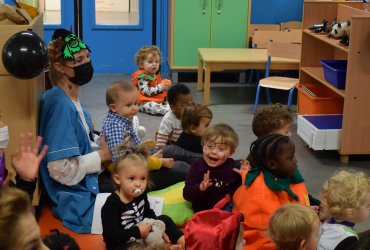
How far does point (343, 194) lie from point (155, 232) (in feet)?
2.89

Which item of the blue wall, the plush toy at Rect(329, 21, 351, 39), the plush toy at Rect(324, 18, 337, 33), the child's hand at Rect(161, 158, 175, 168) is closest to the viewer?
the child's hand at Rect(161, 158, 175, 168)

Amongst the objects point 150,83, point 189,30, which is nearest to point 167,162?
point 150,83

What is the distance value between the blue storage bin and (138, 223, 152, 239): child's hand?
2.73 meters

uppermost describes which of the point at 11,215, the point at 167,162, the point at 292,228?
the point at 11,215

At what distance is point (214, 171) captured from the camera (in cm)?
308

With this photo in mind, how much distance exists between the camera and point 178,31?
7598mm

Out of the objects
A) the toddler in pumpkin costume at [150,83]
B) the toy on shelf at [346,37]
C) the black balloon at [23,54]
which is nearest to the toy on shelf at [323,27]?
the toy on shelf at [346,37]

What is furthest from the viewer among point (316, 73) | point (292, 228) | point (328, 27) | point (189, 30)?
point (189, 30)

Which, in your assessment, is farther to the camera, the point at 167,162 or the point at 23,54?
the point at 167,162

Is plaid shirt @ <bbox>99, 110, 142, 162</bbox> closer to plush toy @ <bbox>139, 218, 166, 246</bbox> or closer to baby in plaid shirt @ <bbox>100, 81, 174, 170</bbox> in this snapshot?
baby in plaid shirt @ <bbox>100, 81, 174, 170</bbox>

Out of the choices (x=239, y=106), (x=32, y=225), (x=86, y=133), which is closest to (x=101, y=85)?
(x=239, y=106)

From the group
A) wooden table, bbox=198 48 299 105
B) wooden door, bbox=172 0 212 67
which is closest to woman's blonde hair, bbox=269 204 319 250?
wooden table, bbox=198 48 299 105

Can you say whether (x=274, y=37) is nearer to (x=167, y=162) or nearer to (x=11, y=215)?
(x=167, y=162)

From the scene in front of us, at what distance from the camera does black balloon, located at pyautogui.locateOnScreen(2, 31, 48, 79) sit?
2.66 meters
